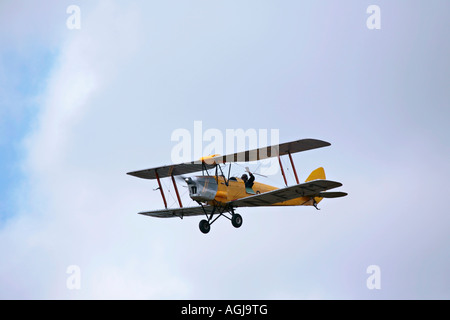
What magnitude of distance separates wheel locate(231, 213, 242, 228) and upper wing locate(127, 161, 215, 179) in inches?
79.0

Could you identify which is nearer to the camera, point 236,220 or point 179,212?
point 236,220

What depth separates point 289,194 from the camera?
3319cm

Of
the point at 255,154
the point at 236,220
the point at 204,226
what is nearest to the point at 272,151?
the point at 255,154

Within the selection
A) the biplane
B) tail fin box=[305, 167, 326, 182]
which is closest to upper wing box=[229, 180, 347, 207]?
the biplane

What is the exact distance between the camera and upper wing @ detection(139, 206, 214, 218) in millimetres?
35281

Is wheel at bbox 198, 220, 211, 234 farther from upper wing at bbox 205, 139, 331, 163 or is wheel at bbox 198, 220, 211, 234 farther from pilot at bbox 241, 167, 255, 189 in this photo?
upper wing at bbox 205, 139, 331, 163

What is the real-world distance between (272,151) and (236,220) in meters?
2.84

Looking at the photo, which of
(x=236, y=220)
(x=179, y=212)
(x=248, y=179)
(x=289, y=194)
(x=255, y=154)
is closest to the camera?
(x=289, y=194)

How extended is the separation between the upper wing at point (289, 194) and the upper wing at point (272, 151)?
5.31 feet

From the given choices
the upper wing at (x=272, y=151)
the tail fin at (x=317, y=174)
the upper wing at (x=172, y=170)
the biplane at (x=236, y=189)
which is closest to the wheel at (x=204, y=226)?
the biplane at (x=236, y=189)

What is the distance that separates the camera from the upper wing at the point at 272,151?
3328 centimetres

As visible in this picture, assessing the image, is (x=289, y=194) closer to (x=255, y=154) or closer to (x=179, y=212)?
(x=255, y=154)
